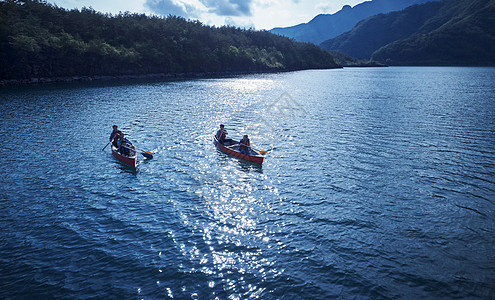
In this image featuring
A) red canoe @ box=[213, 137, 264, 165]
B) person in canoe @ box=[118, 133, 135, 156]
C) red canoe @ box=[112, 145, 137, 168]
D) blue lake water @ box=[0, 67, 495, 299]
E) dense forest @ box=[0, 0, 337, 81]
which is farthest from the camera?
dense forest @ box=[0, 0, 337, 81]

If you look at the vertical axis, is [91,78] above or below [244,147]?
above

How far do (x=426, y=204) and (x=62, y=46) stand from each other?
111 meters

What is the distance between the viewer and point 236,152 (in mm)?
26672

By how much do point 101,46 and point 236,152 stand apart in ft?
338

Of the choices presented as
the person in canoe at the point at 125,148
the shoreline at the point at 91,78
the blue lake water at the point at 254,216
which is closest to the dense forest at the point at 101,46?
the shoreline at the point at 91,78

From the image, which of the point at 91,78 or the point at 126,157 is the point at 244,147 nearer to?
the point at 126,157

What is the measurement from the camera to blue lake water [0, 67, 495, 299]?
11.9m

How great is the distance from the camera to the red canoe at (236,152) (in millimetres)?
25031

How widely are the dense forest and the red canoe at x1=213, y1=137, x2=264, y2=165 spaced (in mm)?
84085

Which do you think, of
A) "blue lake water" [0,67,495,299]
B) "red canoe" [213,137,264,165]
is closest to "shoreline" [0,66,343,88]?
"blue lake water" [0,67,495,299]

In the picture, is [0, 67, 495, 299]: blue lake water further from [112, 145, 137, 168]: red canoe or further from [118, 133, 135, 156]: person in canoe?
[118, 133, 135, 156]: person in canoe

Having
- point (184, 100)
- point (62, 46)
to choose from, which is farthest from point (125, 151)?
point (62, 46)

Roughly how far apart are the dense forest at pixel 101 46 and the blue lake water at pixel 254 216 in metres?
66.2

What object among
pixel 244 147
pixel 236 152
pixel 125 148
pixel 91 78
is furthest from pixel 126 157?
pixel 91 78
